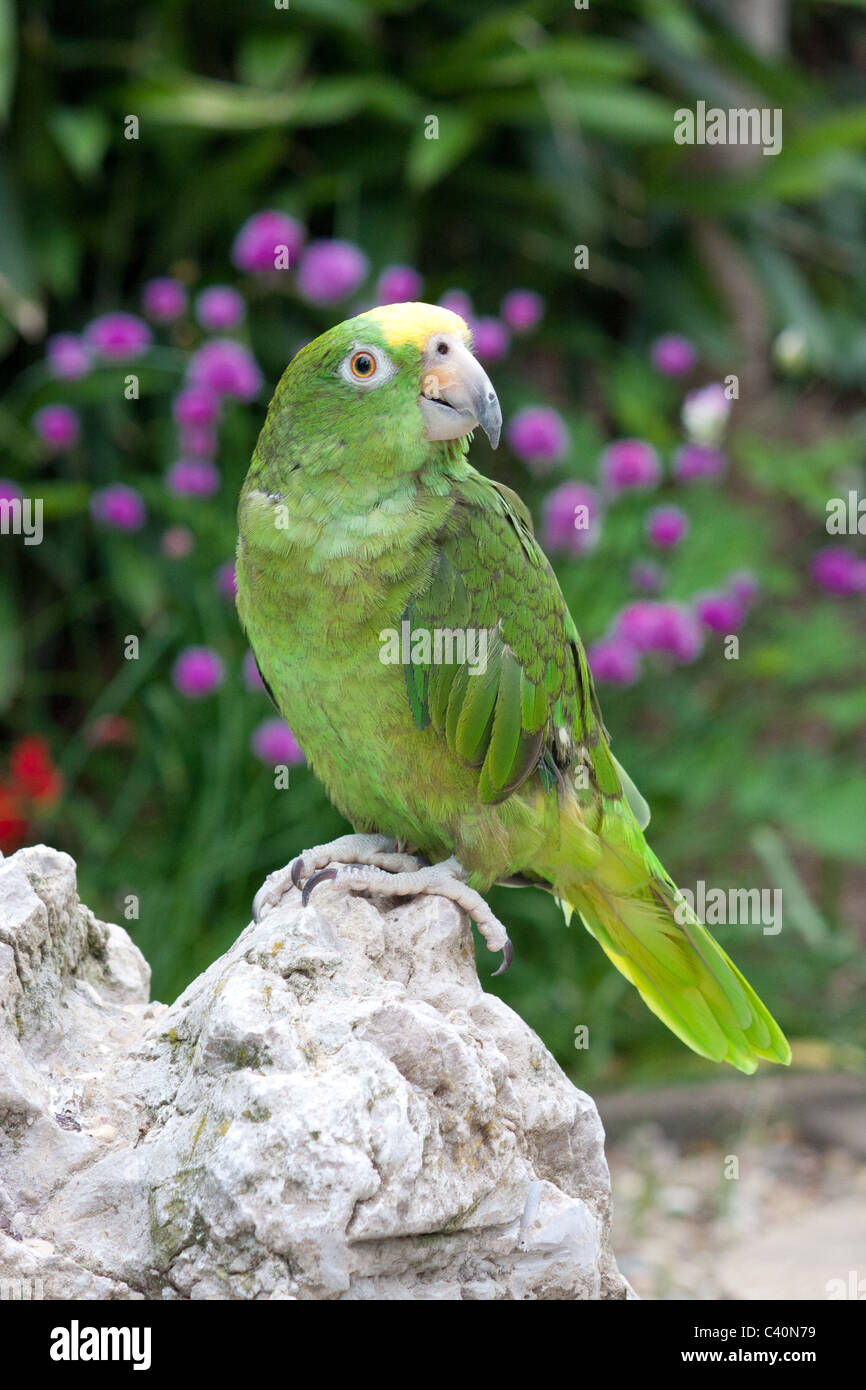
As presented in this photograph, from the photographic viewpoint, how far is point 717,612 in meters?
3.97

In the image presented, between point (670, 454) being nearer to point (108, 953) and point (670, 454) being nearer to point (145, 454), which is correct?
point (145, 454)

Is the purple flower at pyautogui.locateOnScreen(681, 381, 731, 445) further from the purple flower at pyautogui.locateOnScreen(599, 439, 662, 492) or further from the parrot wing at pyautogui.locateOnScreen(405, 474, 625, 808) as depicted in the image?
the parrot wing at pyautogui.locateOnScreen(405, 474, 625, 808)

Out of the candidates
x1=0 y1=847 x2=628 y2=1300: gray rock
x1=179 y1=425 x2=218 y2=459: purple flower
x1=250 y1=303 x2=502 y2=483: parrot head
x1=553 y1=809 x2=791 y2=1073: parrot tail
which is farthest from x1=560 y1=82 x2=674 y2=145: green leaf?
x1=0 y1=847 x2=628 y2=1300: gray rock

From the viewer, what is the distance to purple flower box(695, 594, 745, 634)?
3.97m

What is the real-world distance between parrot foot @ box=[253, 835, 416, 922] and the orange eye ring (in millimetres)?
724

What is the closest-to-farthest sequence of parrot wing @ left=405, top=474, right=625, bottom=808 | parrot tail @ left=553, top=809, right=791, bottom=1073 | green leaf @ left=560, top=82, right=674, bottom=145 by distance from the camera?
parrot wing @ left=405, top=474, right=625, bottom=808 → parrot tail @ left=553, top=809, right=791, bottom=1073 → green leaf @ left=560, top=82, right=674, bottom=145

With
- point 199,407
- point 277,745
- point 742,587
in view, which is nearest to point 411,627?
point 277,745

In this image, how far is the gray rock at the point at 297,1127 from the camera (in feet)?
5.56

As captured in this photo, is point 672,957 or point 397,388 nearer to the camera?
point 397,388

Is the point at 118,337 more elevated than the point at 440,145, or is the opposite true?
the point at 440,145

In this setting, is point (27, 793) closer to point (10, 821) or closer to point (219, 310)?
point (10, 821)

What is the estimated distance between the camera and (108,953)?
2.33 m

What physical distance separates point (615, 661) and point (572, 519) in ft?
1.34
